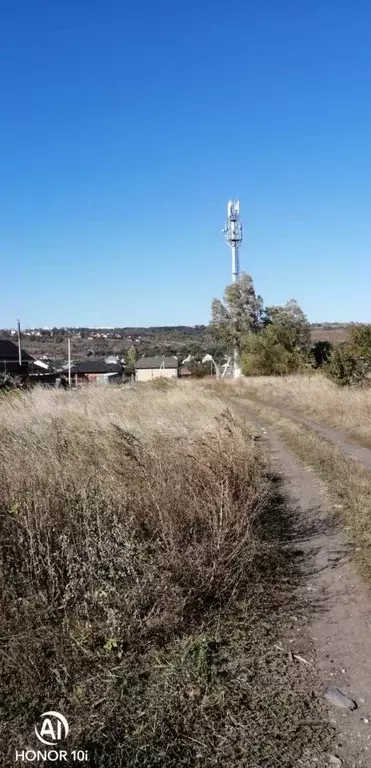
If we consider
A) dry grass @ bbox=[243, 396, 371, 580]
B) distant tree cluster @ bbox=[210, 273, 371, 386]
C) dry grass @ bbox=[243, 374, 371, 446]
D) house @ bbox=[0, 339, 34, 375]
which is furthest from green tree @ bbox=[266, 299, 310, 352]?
dry grass @ bbox=[243, 396, 371, 580]

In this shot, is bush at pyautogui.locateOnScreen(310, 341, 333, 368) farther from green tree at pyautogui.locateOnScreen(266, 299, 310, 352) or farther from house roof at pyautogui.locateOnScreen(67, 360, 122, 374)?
house roof at pyautogui.locateOnScreen(67, 360, 122, 374)

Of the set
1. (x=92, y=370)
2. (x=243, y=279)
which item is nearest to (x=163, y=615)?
(x=243, y=279)

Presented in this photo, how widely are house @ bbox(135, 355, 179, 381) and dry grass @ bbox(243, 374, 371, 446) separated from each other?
5425cm

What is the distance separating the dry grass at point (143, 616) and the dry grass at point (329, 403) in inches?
323

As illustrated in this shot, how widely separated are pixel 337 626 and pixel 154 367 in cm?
8297

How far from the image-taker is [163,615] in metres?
3.60

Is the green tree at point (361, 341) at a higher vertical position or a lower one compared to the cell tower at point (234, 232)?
lower

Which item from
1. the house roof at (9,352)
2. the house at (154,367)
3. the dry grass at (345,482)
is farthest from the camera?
the house at (154,367)

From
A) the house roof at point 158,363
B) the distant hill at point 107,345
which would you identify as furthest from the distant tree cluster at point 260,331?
the distant hill at point 107,345

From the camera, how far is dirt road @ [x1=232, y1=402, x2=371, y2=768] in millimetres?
2793

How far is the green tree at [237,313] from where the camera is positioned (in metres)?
51.8

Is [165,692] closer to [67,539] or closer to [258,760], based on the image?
[258,760]

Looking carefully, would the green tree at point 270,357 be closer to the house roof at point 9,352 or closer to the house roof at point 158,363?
the house roof at point 9,352

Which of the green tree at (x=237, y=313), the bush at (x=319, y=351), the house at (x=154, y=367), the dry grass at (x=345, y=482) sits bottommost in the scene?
the house at (x=154, y=367)
